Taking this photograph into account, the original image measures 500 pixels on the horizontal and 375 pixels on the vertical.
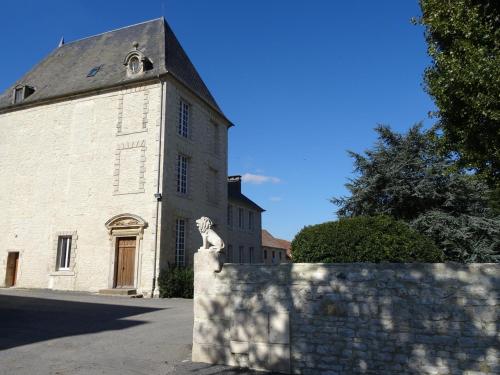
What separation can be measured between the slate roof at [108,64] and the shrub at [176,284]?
847 cm

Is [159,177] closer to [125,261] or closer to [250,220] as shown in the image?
[125,261]

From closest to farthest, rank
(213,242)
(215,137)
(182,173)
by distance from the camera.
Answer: (213,242) → (182,173) → (215,137)

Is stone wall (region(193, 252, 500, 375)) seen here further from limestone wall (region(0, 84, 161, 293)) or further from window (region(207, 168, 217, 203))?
window (region(207, 168, 217, 203))

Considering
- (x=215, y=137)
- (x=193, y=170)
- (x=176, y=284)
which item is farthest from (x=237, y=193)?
(x=176, y=284)

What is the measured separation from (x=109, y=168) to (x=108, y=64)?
5895 millimetres

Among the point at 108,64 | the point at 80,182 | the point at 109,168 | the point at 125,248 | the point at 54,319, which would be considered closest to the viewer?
the point at 54,319

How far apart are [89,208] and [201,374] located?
1366 centimetres

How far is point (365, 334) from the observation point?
5703 millimetres

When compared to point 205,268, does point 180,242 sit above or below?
above

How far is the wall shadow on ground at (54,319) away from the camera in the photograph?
7852mm

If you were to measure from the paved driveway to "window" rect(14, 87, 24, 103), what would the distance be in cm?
1325

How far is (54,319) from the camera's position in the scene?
9602 mm

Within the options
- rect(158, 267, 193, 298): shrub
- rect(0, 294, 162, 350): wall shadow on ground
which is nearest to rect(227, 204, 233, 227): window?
rect(158, 267, 193, 298): shrub

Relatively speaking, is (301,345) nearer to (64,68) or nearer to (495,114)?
(495,114)
